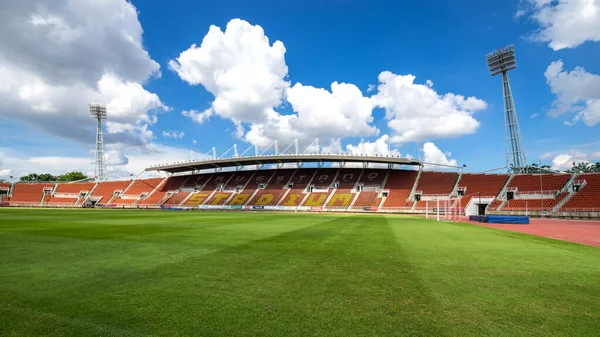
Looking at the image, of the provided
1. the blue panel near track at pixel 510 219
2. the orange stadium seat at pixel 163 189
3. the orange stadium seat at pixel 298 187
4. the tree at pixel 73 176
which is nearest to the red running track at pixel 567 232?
the blue panel near track at pixel 510 219

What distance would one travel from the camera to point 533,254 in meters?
11.1

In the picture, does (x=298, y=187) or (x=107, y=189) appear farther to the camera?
(x=107, y=189)

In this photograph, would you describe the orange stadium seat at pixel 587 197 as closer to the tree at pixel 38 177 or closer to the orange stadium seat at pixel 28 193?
the orange stadium seat at pixel 28 193

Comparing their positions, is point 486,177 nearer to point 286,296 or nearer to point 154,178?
point 286,296

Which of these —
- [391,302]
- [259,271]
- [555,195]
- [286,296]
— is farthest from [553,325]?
[555,195]

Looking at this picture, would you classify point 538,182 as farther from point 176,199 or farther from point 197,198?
point 176,199

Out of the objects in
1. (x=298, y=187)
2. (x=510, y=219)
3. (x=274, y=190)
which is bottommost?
(x=510, y=219)

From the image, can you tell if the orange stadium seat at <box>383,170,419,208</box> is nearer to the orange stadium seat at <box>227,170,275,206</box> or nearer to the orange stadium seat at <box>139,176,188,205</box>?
the orange stadium seat at <box>227,170,275,206</box>

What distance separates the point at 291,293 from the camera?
235 inches

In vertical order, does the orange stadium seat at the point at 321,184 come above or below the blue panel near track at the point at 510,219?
above

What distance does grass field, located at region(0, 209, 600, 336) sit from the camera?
173 inches

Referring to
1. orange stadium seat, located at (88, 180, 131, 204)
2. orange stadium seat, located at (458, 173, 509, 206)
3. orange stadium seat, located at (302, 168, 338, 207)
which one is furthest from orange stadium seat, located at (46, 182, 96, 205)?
orange stadium seat, located at (458, 173, 509, 206)

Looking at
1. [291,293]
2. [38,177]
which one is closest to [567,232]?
[291,293]

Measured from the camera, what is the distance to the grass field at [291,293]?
14.4 feet
